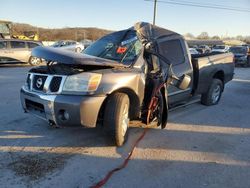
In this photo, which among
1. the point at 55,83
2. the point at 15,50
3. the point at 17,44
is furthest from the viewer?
the point at 17,44

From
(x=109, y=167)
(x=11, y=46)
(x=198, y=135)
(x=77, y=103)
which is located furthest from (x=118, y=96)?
(x=11, y=46)

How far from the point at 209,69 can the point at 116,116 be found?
12.4 ft

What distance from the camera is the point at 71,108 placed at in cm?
411

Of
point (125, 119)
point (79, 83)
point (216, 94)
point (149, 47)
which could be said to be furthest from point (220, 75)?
point (79, 83)

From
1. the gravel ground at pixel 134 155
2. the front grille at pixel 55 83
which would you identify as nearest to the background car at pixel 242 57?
the gravel ground at pixel 134 155

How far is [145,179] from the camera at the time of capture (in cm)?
370

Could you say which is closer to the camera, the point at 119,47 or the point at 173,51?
the point at 119,47

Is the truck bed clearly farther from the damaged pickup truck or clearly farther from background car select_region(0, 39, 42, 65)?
background car select_region(0, 39, 42, 65)

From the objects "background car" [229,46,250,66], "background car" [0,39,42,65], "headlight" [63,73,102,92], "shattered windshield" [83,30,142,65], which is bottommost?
"background car" [229,46,250,66]

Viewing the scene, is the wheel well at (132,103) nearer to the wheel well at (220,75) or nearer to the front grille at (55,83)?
the front grille at (55,83)

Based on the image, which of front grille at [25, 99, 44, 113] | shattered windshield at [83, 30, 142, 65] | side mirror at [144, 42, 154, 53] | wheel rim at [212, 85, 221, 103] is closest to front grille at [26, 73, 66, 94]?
front grille at [25, 99, 44, 113]

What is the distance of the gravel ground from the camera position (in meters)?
3.66

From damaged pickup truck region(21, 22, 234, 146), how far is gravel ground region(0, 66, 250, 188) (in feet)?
1.37

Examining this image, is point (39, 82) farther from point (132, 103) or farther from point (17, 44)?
point (17, 44)
